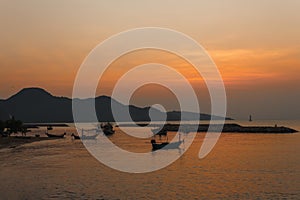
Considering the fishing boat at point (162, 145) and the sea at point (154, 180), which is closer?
the sea at point (154, 180)

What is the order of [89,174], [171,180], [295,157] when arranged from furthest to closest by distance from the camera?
[295,157], [89,174], [171,180]

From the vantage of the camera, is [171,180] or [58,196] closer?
[58,196]

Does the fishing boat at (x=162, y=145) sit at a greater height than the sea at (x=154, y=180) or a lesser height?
greater

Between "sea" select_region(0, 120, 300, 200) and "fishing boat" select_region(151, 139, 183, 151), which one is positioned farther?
"fishing boat" select_region(151, 139, 183, 151)

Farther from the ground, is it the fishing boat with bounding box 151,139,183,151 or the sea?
the fishing boat with bounding box 151,139,183,151

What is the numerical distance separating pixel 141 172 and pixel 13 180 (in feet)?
40.7

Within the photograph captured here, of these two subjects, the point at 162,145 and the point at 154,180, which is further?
the point at 162,145

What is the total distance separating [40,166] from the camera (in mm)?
44812

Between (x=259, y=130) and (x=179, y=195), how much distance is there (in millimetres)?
112960

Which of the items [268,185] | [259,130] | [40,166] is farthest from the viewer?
[259,130]

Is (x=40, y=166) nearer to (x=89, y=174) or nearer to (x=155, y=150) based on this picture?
(x=89, y=174)

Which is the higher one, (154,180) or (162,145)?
(162,145)

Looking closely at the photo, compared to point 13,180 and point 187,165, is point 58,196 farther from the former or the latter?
point 187,165

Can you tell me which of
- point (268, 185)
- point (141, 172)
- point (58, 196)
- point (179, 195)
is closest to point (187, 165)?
point (141, 172)
